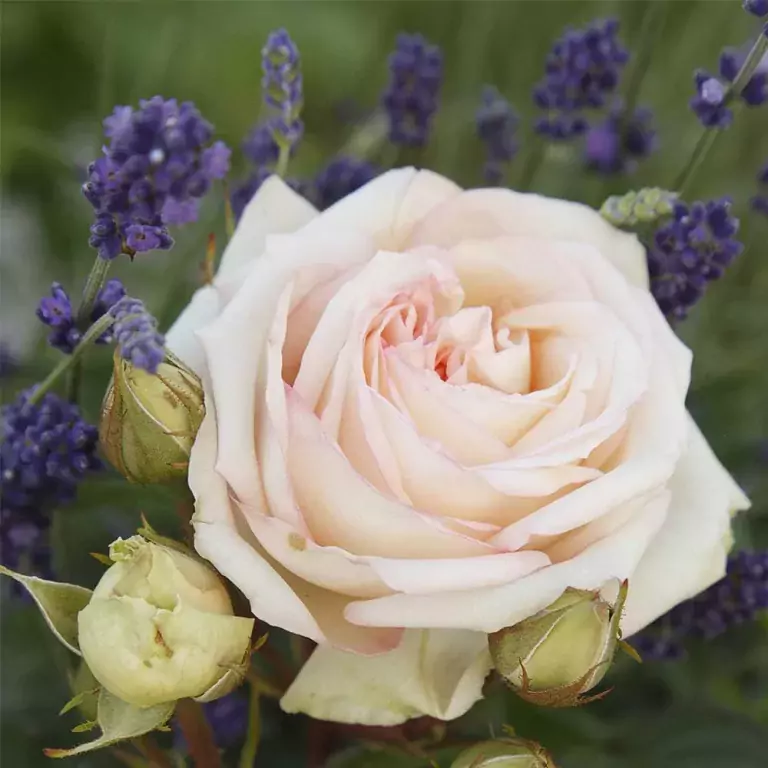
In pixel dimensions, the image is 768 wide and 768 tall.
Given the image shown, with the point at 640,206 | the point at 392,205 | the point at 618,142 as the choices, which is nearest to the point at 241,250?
the point at 392,205

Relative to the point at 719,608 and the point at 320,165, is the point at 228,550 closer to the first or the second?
the point at 719,608

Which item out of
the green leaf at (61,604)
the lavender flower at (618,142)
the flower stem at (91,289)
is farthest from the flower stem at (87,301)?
the lavender flower at (618,142)

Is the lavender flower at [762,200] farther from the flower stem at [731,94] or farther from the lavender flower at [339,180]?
the lavender flower at [339,180]

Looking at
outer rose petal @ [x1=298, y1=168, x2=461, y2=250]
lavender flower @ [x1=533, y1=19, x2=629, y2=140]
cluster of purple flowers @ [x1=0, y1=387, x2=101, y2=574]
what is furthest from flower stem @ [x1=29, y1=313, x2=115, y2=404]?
lavender flower @ [x1=533, y1=19, x2=629, y2=140]

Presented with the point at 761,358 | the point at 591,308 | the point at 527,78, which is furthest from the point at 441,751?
the point at 527,78

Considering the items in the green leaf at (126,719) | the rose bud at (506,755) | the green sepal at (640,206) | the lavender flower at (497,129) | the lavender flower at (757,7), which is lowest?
the green leaf at (126,719)

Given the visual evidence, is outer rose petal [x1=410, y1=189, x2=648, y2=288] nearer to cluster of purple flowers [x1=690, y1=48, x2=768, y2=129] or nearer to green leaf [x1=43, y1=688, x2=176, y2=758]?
cluster of purple flowers [x1=690, y1=48, x2=768, y2=129]

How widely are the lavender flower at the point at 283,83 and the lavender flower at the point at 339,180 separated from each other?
8 cm

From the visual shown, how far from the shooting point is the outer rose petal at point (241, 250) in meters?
0.39

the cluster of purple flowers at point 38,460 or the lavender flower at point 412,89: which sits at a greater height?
the lavender flower at point 412,89

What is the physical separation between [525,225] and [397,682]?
0.20 metres

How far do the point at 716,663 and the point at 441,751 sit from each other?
0.65 ft

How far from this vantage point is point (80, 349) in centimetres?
37

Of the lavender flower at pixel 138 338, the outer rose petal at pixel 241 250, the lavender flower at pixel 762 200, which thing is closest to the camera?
the lavender flower at pixel 138 338
